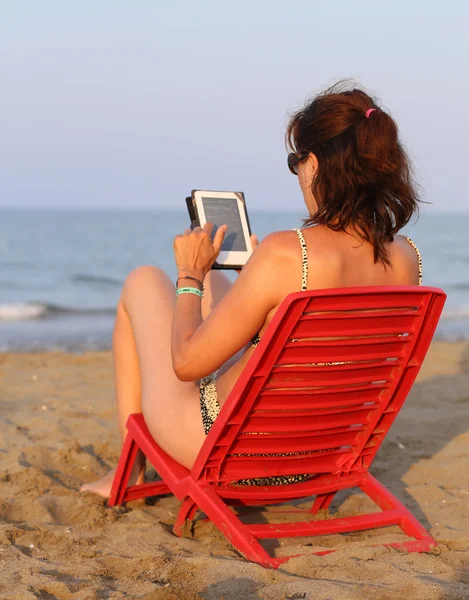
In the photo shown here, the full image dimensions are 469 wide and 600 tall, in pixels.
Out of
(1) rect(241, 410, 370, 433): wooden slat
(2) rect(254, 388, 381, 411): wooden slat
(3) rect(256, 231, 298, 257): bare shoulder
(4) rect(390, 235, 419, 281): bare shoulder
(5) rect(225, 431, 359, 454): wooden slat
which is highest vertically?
(3) rect(256, 231, 298, 257): bare shoulder

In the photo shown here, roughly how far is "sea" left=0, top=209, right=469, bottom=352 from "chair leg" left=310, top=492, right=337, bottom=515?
3.86ft

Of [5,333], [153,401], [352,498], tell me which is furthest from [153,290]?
[5,333]

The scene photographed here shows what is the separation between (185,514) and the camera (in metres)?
2.78

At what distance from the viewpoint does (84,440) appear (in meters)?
4.32

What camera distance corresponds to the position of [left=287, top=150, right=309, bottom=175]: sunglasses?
7.77ft

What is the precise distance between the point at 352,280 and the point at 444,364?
15.8 ft

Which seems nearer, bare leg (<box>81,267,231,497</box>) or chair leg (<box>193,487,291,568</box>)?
chair leg (<box>193,487,291,568</box>)

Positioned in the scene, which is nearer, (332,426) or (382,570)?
(382,570)

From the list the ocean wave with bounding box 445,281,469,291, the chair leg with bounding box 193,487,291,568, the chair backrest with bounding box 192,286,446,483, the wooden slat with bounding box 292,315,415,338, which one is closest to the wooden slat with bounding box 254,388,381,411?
the chair backrest with bounding box 192,286,446,483

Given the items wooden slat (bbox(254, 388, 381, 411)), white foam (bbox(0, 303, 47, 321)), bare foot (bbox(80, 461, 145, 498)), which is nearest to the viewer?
wooden slat (bbox(254, 388, 381, 411))

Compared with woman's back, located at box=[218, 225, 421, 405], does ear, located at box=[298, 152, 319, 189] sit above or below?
above

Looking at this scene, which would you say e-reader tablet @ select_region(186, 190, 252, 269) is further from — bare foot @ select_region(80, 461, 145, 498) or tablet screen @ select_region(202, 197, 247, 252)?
bare foot @ select_region(80, 461, 145, 498)

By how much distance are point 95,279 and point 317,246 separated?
626 inches

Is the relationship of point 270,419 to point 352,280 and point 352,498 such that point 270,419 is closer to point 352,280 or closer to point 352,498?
point 352,280
